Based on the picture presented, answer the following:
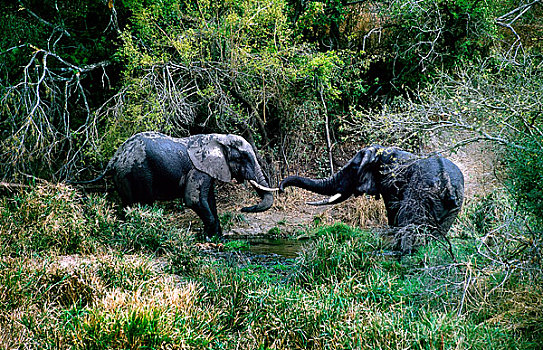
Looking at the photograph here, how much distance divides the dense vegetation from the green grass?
20mm

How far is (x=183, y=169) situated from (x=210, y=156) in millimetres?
506

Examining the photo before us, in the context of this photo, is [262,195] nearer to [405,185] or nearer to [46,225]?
[405,185]

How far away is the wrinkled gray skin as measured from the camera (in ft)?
29.5

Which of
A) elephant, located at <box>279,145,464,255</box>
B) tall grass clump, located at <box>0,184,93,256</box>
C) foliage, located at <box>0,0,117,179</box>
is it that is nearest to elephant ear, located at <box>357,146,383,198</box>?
elephant, located at <box>279,145,464,255</box>

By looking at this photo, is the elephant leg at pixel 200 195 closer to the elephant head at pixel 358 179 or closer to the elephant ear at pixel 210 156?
the elephant ear at pixel 210 156

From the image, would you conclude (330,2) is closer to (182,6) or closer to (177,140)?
(182,6)

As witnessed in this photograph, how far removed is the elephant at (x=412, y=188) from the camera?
7.09m

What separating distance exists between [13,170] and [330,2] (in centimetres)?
870

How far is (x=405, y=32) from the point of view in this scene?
566 inches

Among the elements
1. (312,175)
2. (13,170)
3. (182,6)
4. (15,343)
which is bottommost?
(312,175)

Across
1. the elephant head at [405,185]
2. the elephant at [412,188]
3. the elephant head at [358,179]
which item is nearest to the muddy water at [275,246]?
the elephant head at [358,179]

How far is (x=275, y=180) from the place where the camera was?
13406mm

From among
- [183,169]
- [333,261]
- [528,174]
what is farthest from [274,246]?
[528,174]

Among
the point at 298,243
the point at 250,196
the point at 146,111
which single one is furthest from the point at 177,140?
the point at 250,196
